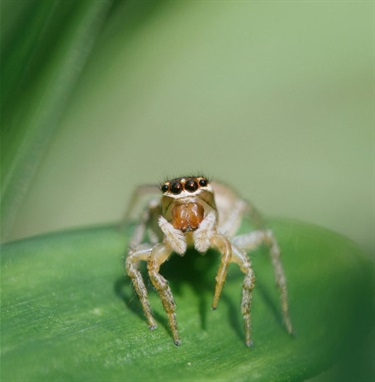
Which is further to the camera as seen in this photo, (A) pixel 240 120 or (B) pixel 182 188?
(A) pixel 240 120

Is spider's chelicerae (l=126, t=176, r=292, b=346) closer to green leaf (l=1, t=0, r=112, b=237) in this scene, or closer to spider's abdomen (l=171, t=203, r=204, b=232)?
spider's abdomen (l=171, t=203, r=204, b=232)

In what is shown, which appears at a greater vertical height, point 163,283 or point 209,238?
point 209,238

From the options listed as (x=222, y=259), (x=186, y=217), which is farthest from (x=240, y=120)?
(x=222, y=259)

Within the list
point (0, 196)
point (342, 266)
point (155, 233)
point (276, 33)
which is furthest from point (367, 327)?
point (276, 33)

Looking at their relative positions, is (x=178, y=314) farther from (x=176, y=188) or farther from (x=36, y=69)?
(x=36, y=69)

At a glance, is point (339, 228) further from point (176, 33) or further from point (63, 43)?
point (63, 43)

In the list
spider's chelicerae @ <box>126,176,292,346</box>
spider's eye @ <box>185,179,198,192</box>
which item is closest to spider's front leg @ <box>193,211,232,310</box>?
spider's chelicerae @ <box>126,176,292,346</box>
